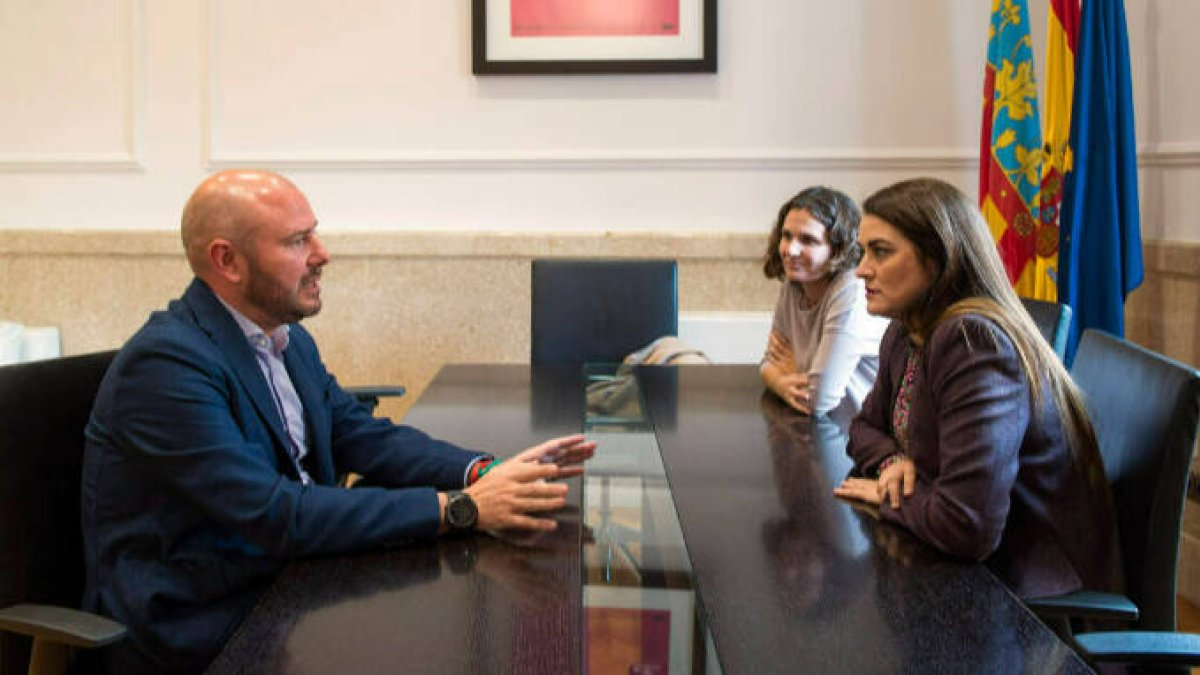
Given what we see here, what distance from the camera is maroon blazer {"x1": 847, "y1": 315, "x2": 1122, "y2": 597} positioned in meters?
1.50

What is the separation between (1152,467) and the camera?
1.65 metres

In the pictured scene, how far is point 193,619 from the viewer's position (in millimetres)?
1516

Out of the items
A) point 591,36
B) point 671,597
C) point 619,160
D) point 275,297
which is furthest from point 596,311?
point 671,597

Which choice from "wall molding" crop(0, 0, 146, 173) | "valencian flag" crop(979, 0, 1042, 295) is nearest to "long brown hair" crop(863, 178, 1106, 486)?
"valencian flag" crop(979, 0, 1042, 295)

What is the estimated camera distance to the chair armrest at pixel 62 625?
1.37 metres

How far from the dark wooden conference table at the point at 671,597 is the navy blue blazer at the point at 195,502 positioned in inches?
3.1

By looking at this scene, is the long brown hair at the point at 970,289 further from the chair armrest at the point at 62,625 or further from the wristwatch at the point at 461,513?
the chair armrest at the point at 62,625

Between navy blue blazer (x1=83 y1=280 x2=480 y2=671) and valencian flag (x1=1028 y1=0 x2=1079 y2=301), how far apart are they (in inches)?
110

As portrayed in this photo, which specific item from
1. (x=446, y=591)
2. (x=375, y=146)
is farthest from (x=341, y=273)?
(x=446, y=591)

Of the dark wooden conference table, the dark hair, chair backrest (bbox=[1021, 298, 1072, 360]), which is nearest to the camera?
the dark wooden conference table

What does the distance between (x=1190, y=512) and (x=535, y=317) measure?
221 centimetres

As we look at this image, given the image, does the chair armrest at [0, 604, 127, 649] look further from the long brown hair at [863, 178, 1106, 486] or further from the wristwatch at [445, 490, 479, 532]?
the long brown hair at [863, 178, 1106, 486]

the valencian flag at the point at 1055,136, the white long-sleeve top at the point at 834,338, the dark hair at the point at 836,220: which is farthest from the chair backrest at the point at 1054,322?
the valencian flag at the point at 1055,136

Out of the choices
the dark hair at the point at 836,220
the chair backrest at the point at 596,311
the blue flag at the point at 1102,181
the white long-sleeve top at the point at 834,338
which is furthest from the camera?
the chair backrest at the point at 596,311
